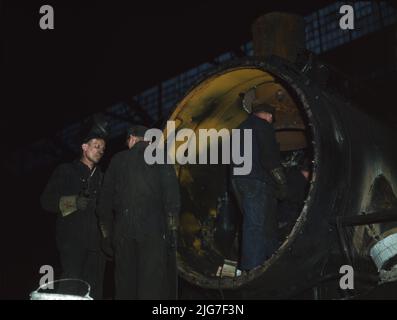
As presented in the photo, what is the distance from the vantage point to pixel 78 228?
475 cm

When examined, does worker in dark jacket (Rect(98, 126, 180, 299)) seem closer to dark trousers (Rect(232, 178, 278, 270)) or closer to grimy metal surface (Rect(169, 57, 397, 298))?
grimy metal surface (Rect(169, 57, 397, 298))

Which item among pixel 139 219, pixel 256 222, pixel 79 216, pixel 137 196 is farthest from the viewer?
pixel 79 216

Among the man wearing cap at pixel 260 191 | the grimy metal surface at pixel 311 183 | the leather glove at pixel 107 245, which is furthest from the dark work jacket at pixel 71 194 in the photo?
the man wearing cap at pixel 260 191

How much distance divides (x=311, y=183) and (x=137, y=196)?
1531mm

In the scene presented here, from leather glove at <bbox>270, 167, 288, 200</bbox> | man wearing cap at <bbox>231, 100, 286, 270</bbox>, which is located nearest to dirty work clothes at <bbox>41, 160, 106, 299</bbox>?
man wearing cap at <bbox>231, 100, 286, 270</bbox>

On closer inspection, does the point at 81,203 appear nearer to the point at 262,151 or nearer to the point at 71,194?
the point at 71,194

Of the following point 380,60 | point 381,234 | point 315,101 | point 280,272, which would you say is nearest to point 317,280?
point 280,272

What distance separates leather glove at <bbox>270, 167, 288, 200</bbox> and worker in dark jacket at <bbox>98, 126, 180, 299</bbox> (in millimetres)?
1103

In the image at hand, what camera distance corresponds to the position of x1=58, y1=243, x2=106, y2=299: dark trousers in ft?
15.0

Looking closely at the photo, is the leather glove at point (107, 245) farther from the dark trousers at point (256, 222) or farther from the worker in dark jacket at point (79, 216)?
the dark trousers at point (256, 222)

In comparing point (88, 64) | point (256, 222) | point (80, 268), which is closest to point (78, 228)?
point (80, 268)

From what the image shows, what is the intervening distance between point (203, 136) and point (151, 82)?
649 cm

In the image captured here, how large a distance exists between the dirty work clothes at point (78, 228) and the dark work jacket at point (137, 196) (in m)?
0.57
